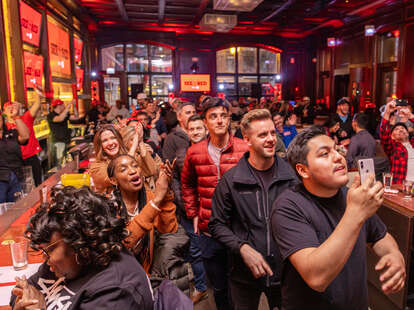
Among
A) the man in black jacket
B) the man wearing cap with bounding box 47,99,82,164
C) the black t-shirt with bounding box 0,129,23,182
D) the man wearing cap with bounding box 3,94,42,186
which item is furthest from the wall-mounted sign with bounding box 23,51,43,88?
the man in black jacket

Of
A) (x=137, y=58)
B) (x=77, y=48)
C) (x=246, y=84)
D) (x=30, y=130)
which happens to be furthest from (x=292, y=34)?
(x=30, y=130)

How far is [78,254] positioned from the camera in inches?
46.4

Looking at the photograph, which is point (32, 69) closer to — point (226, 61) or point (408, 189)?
point (408, 189)

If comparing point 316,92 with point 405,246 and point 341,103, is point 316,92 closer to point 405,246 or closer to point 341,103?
point 341,103

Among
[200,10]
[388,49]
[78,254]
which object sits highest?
[200,10]

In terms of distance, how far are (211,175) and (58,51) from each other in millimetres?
7082

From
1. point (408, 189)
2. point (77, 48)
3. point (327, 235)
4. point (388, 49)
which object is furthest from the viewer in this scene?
point (388, 49)

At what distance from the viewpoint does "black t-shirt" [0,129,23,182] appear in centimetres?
369

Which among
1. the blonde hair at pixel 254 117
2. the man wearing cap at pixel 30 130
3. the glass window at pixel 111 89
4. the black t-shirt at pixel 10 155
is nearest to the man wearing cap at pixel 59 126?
the man wearing cap at pixel 30 130

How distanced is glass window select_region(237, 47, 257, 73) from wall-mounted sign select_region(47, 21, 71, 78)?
8.60 m

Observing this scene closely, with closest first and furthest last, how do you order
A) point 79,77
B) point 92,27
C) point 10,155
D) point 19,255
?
point 19,255
point 10,155
point 79,77
point 92,27

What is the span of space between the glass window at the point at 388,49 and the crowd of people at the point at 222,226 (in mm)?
7735

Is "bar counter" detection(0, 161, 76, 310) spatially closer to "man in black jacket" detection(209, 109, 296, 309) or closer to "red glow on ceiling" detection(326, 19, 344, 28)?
"man in black jacket" detection(209, 109, 296, 309)

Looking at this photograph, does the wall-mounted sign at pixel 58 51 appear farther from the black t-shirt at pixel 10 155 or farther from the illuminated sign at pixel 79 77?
the black t-shirt at pixel 10 155
